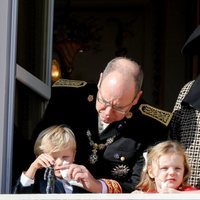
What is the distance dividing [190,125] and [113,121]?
0.29m

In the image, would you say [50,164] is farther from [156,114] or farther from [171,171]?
[156,114]

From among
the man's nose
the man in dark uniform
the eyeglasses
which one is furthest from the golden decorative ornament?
the man's nose

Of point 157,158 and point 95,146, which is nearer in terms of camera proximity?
point 157,158

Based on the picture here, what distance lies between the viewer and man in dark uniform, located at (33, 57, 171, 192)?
2.78 meters

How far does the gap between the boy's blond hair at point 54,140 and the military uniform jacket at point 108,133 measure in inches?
5.1

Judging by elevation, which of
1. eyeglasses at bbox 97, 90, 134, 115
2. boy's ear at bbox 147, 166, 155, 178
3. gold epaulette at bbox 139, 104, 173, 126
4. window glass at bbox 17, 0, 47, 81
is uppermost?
window glass at bbox 17, 0, 47, 81

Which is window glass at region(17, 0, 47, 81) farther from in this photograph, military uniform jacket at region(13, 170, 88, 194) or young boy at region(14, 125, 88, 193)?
military uniform jacket at region(13, 170, 88, 194)

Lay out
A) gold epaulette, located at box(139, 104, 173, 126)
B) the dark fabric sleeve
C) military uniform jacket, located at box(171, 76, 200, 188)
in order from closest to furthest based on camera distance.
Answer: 1. the dark fabric sleeve
2. military uniform jacket, located at box(171, 76, 200, 188)
3. gold epaulette, located at box(139, 104, 173, 126)

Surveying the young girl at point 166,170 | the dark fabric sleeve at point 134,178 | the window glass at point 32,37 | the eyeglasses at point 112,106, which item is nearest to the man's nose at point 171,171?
the young girl at point 166,170

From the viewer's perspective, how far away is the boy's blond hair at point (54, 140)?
2.67 meters

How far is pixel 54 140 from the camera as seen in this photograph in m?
2.69

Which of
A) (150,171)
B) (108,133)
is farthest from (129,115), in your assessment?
(150,171)

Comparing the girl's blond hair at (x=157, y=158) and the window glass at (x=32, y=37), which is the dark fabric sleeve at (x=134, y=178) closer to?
the girl's blond hair at (x=157, y=158)

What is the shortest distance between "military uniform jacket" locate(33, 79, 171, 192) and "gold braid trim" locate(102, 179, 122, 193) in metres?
0.04
